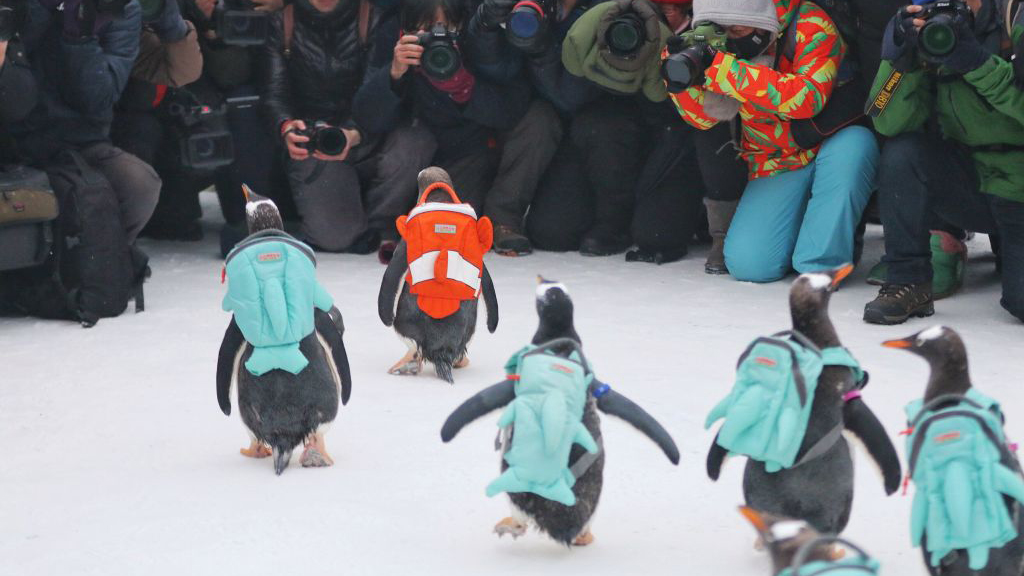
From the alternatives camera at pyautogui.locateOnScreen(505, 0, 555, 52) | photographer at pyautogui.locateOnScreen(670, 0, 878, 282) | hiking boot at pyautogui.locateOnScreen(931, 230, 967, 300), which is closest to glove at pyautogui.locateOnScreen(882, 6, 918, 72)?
photographer at pyautogui.locateOnScreen(670, 0, 878, 282)

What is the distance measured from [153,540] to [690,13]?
2.96 meters

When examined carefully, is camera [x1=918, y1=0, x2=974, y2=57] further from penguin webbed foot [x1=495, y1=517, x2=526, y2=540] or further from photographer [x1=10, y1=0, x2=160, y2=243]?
photographer [x1=10, y1=0, x2=160, y2=243]

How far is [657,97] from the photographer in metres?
4.88

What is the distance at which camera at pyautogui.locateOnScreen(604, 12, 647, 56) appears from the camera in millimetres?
4711

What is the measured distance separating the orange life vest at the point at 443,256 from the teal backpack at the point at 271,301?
647 mm

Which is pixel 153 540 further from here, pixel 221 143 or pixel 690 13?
pixel 690 13

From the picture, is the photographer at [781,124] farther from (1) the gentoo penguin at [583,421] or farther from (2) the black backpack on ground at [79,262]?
(1) the gentoo penguin at [583,421]

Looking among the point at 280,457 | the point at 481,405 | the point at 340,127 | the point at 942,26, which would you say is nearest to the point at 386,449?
the point at 280,457

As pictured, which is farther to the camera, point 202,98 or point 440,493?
point 202,98

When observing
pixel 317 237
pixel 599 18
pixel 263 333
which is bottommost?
pixel 317 237

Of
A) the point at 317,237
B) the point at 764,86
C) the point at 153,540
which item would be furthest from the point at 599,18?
the point at 153,540

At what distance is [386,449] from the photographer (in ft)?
10.3

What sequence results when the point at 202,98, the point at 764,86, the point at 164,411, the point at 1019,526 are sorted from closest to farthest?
the point at 1019,526 → the point at 164,411 → the point at 764,86 → the point at 202,98

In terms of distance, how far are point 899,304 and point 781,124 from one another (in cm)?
80
